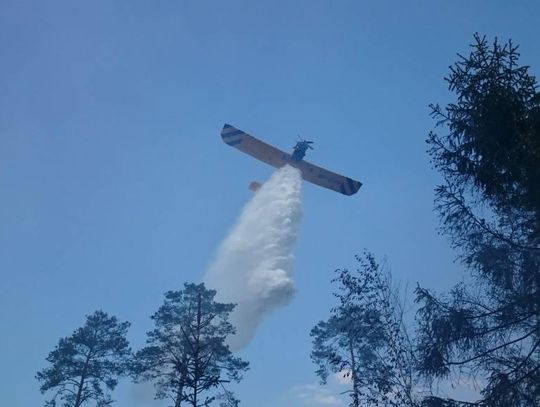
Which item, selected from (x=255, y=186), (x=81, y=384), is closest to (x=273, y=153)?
(x=255, y=186)

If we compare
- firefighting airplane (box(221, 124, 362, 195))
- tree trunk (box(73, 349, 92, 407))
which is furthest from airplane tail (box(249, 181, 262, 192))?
tree trunk (box(73, 349, 92, 407))

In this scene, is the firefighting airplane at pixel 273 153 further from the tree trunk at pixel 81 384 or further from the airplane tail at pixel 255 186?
the tree trunk at pixel 81 384

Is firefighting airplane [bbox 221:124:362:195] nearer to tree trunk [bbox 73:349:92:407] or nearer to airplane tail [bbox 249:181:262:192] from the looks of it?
airplane tail [bbox 249:181:262:192]

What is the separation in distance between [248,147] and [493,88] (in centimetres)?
2667

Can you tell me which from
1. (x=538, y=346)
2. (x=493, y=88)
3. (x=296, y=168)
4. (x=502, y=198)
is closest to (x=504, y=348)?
(x=538, y=346)

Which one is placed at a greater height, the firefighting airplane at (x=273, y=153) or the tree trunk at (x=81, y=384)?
the firefighting airplane at (x=273, y=153)

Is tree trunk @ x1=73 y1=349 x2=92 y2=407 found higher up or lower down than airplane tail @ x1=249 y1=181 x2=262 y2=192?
lower down

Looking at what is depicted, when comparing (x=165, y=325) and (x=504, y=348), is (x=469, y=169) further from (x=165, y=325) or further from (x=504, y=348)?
(x=165, y=325)

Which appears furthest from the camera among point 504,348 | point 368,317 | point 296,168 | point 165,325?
point 296,168

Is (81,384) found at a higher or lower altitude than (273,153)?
lower

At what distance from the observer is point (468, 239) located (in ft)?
40.4

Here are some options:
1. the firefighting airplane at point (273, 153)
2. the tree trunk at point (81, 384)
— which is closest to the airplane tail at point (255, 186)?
the firefighting airplane at point (273, 153)

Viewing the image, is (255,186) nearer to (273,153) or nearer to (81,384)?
(273,153)

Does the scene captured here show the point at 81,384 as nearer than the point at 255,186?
Yes
